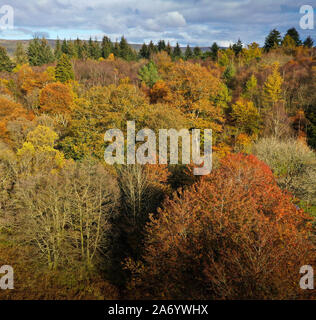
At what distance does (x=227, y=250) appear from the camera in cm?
1002

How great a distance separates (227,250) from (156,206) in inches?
410

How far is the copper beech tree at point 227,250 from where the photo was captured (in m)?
8.59

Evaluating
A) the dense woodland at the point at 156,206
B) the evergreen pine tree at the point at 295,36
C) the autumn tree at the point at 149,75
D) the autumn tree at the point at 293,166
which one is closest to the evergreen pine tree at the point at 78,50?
the autumn tree at the point at 149,75

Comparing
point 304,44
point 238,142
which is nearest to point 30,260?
point 238,142

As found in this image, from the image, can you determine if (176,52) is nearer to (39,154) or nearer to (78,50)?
(78,50)

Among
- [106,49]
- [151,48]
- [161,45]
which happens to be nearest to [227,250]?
[106,49]

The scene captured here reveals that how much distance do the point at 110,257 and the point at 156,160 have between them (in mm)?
8946

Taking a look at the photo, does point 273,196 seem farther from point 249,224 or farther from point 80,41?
point 80,41

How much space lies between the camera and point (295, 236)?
10.7 metres

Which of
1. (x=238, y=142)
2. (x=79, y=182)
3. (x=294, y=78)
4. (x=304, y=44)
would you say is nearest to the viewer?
(x=79, y=182)

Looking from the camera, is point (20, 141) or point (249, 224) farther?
point (20, 141)

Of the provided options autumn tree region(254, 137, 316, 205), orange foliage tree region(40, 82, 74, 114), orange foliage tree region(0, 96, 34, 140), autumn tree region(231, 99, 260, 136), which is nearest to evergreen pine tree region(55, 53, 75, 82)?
orange foliage tree region(40, 82, 74, 114)

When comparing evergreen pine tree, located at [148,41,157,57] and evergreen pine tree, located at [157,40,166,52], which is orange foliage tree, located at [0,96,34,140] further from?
evergreen pine tree, located at [157,40,166,52]
